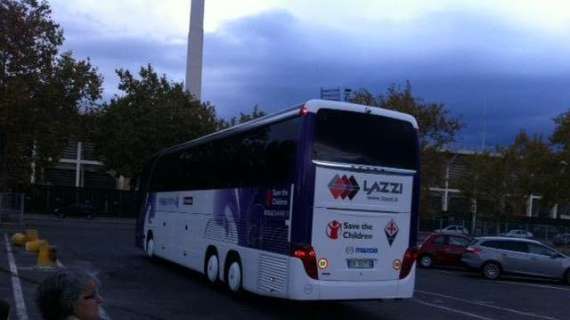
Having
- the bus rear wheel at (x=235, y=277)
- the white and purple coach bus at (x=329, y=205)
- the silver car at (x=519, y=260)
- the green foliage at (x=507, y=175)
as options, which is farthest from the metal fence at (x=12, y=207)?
the green foliage at (x=507, y=175)

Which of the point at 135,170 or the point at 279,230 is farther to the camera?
the point at 135,170

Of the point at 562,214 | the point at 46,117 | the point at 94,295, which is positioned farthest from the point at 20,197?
the point at 562,214

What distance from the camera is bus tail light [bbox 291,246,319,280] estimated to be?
12.1m

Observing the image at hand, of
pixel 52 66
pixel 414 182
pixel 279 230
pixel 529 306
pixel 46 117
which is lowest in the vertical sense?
pixel 529 306

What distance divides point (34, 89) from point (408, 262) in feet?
107

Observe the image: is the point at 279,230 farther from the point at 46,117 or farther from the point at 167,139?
the point at 167,139

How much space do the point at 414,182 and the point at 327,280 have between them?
2.44m

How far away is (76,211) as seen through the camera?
2404 inches

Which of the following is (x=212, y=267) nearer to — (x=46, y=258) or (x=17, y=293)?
(x=17, y=293)

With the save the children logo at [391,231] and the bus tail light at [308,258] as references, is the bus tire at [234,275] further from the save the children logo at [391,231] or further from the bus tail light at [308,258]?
the save the children logo at [391,231]

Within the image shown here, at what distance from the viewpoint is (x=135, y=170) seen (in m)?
59.3

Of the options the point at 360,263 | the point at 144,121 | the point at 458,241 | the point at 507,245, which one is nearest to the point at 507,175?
the point at 144,121

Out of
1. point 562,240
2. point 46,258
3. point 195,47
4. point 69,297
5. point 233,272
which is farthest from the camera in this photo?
point 195,47

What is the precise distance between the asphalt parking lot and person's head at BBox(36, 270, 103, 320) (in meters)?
6.88
